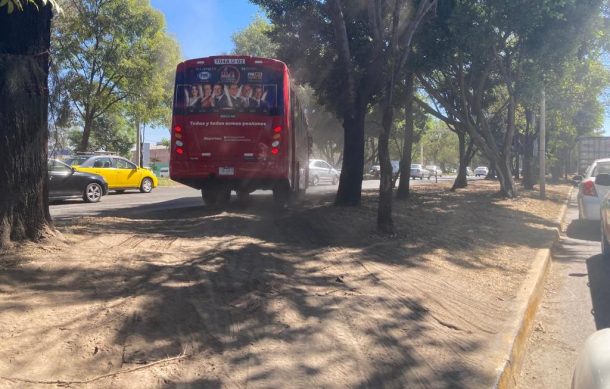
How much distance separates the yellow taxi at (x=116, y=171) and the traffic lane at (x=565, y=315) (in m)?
15.3

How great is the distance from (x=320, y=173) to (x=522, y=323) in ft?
96.1

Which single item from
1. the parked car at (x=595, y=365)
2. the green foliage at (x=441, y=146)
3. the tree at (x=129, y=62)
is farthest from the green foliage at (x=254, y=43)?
the green foliage at (x=441, y=146)

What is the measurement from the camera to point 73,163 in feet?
63.3

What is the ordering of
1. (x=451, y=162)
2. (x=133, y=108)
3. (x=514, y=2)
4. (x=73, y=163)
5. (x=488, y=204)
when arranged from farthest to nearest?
(x=451, y=162), (x=133, y=108), (x=73, y=163), (x=488, y=204), (x=514, y=2)

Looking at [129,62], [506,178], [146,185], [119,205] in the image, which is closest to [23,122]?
[119,205]

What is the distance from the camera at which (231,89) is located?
11891 mm

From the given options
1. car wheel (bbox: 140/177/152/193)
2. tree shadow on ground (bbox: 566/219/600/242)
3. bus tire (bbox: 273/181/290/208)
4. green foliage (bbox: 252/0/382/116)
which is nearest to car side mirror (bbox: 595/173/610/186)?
tree shadow on ground (bbox: 566/219/600/242)

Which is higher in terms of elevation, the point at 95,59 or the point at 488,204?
the point at 95,59

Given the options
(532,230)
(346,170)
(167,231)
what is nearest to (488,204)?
(532,230)

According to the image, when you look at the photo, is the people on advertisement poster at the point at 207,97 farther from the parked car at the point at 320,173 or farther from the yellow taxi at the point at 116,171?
the parked car at the point at 320,173

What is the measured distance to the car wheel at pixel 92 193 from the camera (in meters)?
17.1

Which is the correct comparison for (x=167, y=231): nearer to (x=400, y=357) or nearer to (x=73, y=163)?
(x=400, y=357)

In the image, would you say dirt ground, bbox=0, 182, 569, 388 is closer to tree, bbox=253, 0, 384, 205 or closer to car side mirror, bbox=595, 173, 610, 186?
car side mirror, bbox=595, 173, 610, 186

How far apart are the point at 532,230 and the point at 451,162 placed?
96910mm
